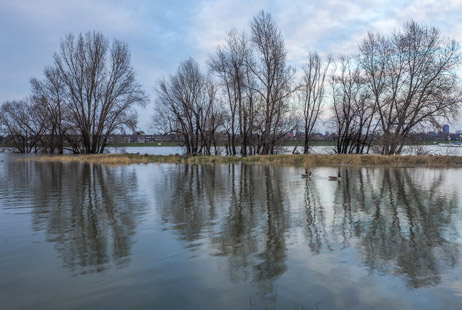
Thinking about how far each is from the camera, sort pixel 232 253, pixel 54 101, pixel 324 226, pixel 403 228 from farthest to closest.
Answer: pixel 54 101
pixel 324 226
pixel 403 228
pixel 232 253

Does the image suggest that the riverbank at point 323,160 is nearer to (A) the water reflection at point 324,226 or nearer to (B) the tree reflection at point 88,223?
(A) the water reflection at point 324,226

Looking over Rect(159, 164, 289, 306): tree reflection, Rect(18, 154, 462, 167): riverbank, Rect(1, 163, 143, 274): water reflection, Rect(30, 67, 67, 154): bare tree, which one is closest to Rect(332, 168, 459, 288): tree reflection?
Rect(159, 164, 289, 306): tree reflection

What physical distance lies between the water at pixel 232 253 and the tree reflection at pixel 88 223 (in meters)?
0.03

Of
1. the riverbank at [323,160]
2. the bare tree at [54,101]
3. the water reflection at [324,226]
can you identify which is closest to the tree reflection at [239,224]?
the water reflection at [324,226]

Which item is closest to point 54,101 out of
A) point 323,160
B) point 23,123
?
point 23,123

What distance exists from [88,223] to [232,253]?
4.58 meters

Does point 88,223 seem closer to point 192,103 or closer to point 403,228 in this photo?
point 403,228

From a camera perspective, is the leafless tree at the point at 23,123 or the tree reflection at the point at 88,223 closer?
the tree reflection at the point at 88,223

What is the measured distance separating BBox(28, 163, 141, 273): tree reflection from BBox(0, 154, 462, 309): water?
0.03m

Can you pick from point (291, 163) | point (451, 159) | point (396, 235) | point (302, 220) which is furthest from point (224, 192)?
point (451, 159)

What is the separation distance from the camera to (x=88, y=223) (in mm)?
9242

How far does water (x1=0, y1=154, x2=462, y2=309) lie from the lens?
191 inches

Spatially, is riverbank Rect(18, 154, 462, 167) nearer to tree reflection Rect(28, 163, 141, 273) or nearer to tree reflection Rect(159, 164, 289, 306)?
tree reflection Rect(159, 164, 289, 306)

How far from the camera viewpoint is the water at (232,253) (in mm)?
4855
